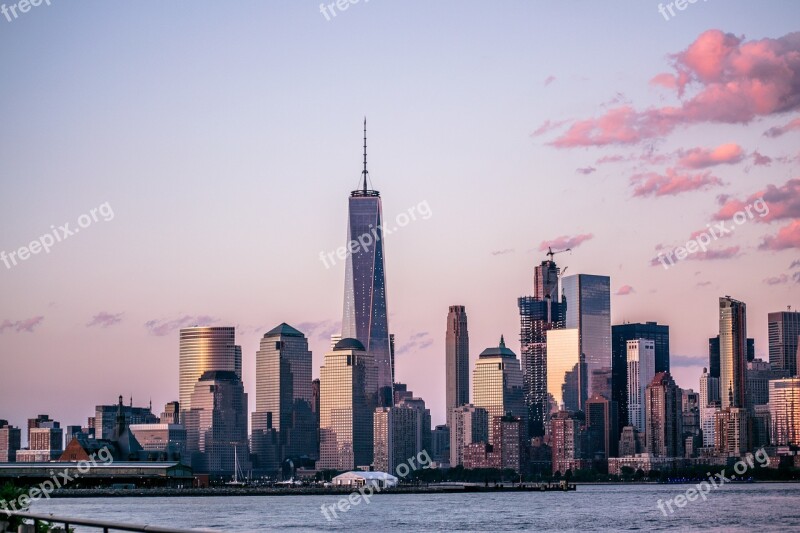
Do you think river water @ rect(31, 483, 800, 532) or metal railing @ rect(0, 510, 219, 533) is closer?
metal railing @ rect(0, 510, 219, 533)

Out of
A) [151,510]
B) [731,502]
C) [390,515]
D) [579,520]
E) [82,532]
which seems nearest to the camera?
[82,532]

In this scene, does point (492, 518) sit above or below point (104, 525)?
below

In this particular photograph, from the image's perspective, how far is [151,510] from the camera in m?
155

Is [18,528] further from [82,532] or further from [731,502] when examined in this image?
[731,502]

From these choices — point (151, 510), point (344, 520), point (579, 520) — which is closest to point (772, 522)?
point (579, 520)

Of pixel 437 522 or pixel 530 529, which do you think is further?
pixel 437 522

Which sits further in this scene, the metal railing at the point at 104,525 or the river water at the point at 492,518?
the river water at the point at 492,518

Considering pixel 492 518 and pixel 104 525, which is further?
pixel 492 518

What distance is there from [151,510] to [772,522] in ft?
227

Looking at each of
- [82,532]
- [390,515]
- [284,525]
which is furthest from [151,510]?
[82,532]

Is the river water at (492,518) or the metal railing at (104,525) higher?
the metal railing at (104,525)

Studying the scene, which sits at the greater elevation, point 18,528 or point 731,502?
point 18,528

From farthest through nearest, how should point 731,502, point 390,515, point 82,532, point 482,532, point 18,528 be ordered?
point 731,502
point 390,515
point 482,532
point 82,532
point 18,528

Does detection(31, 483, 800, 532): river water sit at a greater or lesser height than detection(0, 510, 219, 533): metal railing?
lesser
